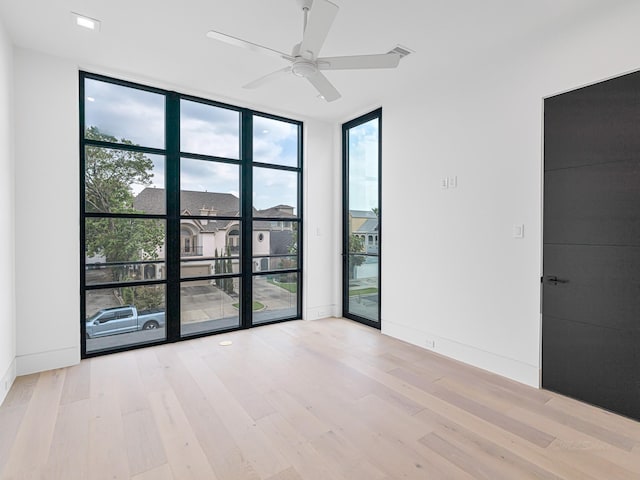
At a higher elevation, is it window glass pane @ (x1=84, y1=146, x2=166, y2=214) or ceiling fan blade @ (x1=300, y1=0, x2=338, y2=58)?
ceiling fan blade @ (x1=300, y1=0, x2=338, y2=58)

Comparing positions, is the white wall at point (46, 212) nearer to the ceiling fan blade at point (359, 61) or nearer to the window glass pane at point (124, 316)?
the window glass pane at point (124, 316)

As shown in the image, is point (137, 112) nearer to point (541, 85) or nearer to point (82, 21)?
point (82, 21)

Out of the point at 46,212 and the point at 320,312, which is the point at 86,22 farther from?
the point at 320,312

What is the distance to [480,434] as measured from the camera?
2221 millimetres

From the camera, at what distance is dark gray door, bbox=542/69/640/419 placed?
2.40 m

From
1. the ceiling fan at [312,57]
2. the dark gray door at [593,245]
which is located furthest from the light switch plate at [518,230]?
the ceiling fan at [312,57]

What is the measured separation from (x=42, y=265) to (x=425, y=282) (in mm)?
3977

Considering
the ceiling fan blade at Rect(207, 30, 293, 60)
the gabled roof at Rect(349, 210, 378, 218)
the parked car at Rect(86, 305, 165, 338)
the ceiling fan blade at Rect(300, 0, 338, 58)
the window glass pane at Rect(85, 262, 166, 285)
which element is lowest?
the parked car at Rect(86, 305, 165, 338)

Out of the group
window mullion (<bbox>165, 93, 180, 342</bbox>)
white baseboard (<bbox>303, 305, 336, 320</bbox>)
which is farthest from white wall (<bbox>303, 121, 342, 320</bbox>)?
window mullion (<bbox>165, 93, 180, 342</bbox>)

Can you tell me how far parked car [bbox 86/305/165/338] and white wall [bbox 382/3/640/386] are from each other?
9.46ft

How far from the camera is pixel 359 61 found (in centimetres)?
241

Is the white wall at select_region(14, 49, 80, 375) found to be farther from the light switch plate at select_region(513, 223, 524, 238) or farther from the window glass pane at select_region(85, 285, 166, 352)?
the light switch plate at select_region(513, 223, 524, 238)

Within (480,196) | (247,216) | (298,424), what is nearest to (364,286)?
(247,216)

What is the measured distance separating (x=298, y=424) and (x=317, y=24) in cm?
264
